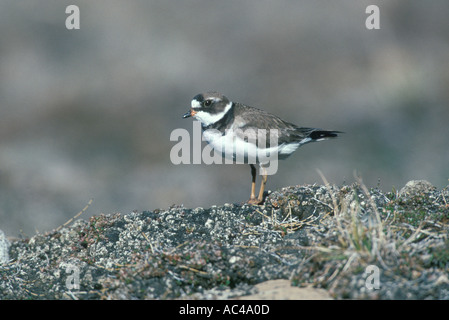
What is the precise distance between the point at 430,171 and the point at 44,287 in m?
10.3

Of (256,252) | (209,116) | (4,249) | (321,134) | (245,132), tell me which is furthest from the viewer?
(321,134)

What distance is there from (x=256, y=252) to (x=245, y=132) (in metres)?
2.18


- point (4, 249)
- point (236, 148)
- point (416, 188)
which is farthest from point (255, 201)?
point (4, 249)

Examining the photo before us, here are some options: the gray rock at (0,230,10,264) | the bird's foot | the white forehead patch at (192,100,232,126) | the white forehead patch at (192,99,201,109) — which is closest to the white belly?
the white forehead patch at (192,100,232,126)

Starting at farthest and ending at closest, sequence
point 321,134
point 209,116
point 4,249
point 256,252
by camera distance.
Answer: point 321,134 < point 209,116 < point 4,249 < point 256,252

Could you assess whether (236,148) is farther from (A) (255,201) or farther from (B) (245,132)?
(A) (255,201)

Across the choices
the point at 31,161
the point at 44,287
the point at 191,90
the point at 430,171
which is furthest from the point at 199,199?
the point at 44,287

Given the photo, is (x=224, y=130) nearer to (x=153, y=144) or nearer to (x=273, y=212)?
(x=273, y=212)

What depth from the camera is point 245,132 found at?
725 cm

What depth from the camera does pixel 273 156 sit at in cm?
A: 749

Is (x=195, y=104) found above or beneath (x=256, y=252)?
above

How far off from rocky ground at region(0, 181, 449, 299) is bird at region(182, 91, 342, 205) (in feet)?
2.00
